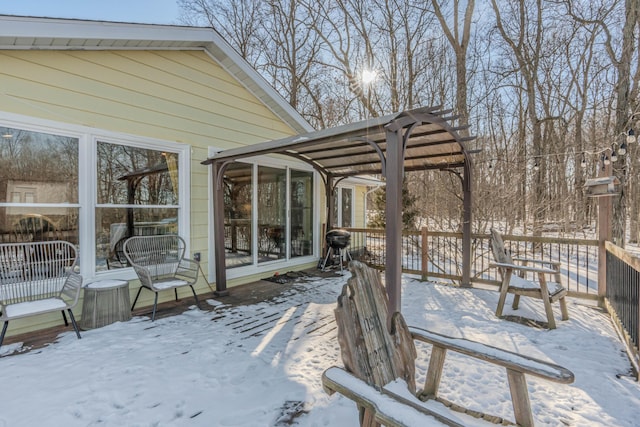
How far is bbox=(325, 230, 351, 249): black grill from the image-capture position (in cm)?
654

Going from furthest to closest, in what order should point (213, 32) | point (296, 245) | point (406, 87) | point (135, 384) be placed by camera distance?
point (406, 87) < point (296, 245) < point (213, 32) < point (135, 384)

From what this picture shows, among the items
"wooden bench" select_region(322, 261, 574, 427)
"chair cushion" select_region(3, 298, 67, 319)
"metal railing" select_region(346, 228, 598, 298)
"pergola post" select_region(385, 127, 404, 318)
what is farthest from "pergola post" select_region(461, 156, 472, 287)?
"chair cushion" select_region(3, 298, 67, 319)

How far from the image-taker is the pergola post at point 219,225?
15.6 feet

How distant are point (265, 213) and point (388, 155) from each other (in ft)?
11.1

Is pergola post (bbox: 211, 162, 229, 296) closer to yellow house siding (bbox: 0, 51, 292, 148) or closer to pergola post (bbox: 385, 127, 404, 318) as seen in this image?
yellow house siding (bbox: 0, 51, 292, 148)

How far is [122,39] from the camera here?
12.6 ft

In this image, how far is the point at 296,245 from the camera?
21.6 feet

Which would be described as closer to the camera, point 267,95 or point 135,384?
point 135,384

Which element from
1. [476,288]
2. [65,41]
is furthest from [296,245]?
[65,41]

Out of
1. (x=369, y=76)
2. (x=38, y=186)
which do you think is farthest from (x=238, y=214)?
(x=369, y=76)

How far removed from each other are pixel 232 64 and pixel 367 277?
15.2 ft

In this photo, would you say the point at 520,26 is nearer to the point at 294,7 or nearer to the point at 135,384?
the point at 294,7

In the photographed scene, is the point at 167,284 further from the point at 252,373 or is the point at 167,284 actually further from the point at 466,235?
the point at 466,235

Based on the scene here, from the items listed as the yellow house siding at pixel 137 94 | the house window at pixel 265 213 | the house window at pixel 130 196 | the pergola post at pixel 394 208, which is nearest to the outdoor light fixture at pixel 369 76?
the house window at pixel 265 213
